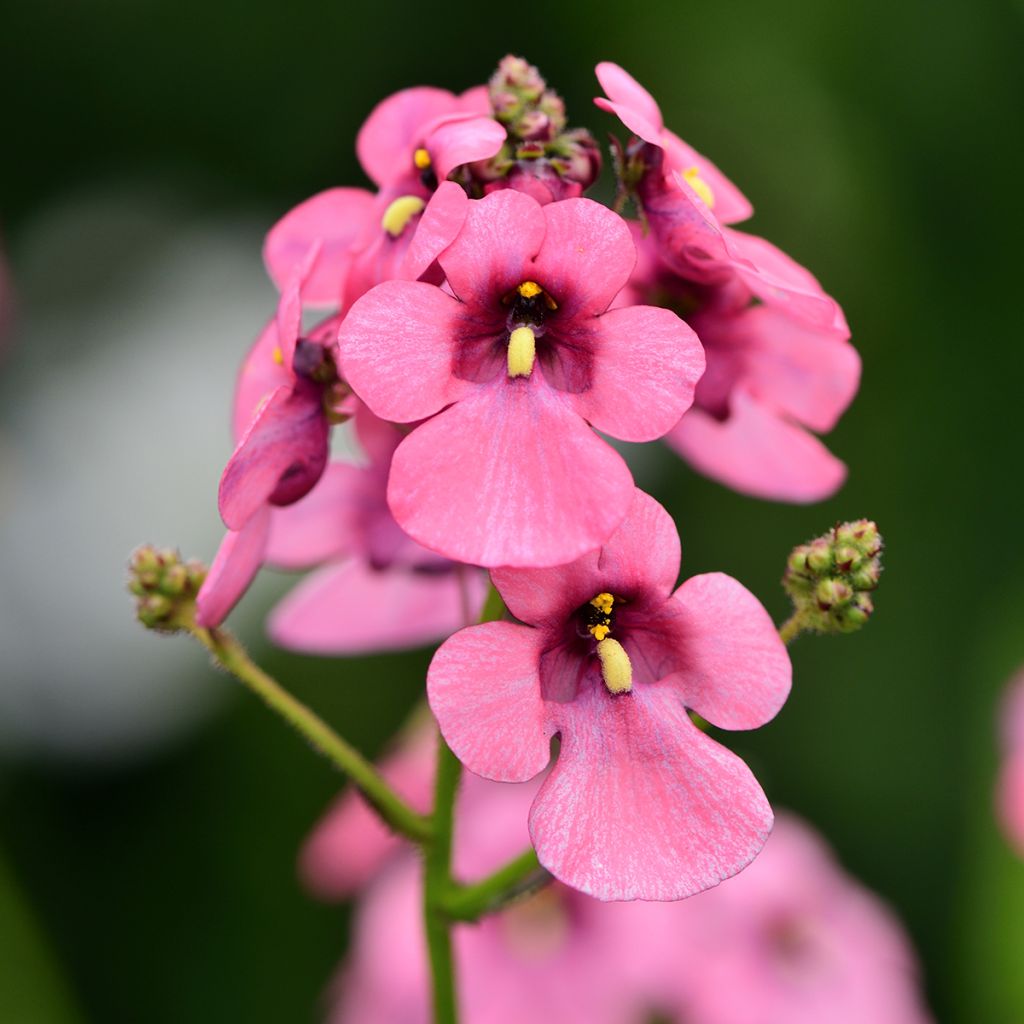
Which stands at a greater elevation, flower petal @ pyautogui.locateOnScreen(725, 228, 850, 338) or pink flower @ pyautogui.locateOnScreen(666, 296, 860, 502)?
flower petal @ pyautogui.locateOnScreen(725, 228, 850, 338)

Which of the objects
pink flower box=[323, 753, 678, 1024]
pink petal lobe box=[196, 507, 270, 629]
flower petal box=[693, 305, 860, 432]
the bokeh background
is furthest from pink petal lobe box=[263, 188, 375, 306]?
the bokeh background

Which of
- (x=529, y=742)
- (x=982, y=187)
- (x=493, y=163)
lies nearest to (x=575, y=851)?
(x=529, y=742)

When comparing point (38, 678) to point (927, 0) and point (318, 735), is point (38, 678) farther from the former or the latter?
point (927, 0)

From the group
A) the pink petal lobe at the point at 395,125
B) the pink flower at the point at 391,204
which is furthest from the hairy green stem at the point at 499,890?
the pink petal lobe at the point at 395,125

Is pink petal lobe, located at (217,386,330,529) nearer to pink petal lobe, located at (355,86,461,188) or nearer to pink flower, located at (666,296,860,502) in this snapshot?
pink petal lobe, located at (355,86,461,188)

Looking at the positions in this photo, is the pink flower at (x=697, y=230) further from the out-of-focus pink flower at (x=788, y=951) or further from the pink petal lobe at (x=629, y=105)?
the out-of-focus pink flower at (x=788, y=951)

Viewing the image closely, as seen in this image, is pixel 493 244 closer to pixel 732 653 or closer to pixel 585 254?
pixel 585 254
